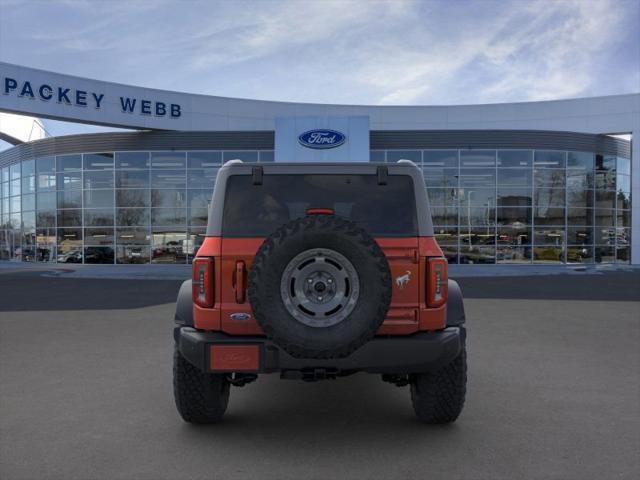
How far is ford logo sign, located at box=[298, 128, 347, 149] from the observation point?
23.3 meters

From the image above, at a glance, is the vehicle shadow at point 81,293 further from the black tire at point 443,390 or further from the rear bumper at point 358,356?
the black tire at point 443,390

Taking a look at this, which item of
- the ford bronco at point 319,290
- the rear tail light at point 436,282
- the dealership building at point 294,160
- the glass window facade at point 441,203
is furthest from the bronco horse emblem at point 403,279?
the glass window facade at point 441,203

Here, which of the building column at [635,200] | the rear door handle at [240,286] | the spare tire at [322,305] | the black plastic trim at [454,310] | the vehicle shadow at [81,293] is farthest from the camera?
the building column at [635,200]

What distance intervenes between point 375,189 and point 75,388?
12.2ft

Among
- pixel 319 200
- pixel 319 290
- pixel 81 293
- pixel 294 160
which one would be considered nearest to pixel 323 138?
pixel 294 160

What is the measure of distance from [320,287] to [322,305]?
119mm

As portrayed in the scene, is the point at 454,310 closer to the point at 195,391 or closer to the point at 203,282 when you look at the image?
the point at 203,282

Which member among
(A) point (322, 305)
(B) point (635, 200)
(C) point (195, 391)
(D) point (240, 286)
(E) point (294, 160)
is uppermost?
(E) point (294, 160)

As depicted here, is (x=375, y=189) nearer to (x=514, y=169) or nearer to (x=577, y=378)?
(x=577, y=378)

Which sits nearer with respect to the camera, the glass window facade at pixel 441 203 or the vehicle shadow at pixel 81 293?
the vehicle shadow at pixel 81 293

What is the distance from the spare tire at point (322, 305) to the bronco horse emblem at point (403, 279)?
0.35m

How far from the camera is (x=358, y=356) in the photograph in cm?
339

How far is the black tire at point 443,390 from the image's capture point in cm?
392

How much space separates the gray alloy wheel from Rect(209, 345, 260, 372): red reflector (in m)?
0.43
